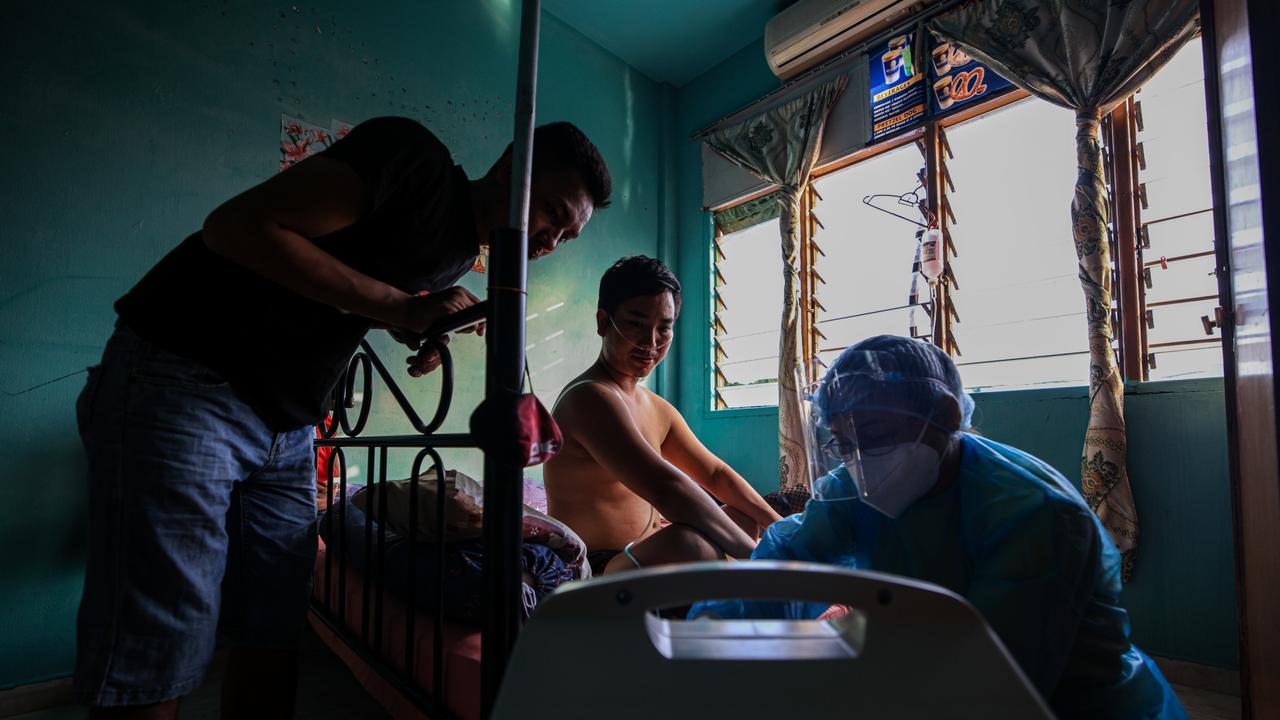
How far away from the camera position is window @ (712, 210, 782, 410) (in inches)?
164

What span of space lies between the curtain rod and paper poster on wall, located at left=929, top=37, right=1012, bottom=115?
6.0 inches

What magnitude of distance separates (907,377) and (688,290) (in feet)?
11.6

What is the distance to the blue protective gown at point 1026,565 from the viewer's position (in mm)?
822

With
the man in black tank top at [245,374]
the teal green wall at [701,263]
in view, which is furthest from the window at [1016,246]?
the man in black tank top at [245,374]

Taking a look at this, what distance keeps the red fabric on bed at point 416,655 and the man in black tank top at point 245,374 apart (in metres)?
0.21

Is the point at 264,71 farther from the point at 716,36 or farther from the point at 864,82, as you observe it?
the point at 864,82

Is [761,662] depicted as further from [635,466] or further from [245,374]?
[635,466]

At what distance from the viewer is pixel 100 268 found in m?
2.26

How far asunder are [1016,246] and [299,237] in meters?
3.11

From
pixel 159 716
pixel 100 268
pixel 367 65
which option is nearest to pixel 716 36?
pixel 367 65

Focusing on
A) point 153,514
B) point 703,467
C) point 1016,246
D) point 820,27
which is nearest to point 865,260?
point 1016,246

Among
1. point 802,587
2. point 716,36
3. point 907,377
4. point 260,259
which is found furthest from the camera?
point 716,36

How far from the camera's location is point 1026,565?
2.77 ft

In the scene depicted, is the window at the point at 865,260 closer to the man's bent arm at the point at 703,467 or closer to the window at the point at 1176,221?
the window at the point at 1176,221
